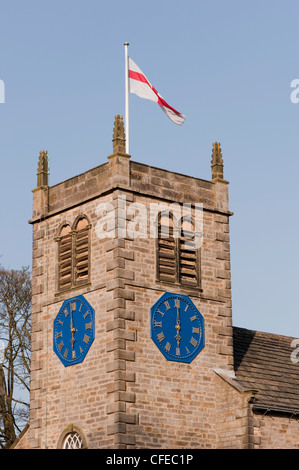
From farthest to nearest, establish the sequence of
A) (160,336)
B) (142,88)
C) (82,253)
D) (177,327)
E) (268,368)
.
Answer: (268,368) → (142,88) → (82,253) → (177,327) → (160,336)

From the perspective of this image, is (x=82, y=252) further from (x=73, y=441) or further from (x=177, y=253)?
(x=73, y=441)

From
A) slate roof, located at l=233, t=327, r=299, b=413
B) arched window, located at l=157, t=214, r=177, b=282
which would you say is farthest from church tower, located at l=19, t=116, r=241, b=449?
slate roof, located at l=233, t=327, r=299, b=413

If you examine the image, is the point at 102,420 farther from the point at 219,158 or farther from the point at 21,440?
the point at 219,158

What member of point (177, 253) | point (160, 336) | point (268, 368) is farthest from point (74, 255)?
point (268, 368)

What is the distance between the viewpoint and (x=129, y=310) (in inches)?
1436

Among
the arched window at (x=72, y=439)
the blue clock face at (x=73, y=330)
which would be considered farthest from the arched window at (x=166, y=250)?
the arched window at (x=72, y=439)

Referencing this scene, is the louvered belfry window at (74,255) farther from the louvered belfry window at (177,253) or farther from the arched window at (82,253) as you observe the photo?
the louvered belfry window at (177,253)

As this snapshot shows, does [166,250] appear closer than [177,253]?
Yes

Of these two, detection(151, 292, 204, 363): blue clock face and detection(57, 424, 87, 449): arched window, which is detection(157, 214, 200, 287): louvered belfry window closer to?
detection(151, 292, 204, 363): blue clock face

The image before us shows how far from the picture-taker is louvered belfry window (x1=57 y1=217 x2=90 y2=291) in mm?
37969

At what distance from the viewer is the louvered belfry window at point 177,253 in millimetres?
38031

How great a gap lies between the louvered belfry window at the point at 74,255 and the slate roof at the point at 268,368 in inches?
240

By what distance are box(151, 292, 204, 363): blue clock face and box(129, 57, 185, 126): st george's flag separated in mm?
6362

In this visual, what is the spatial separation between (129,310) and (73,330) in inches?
84.5
